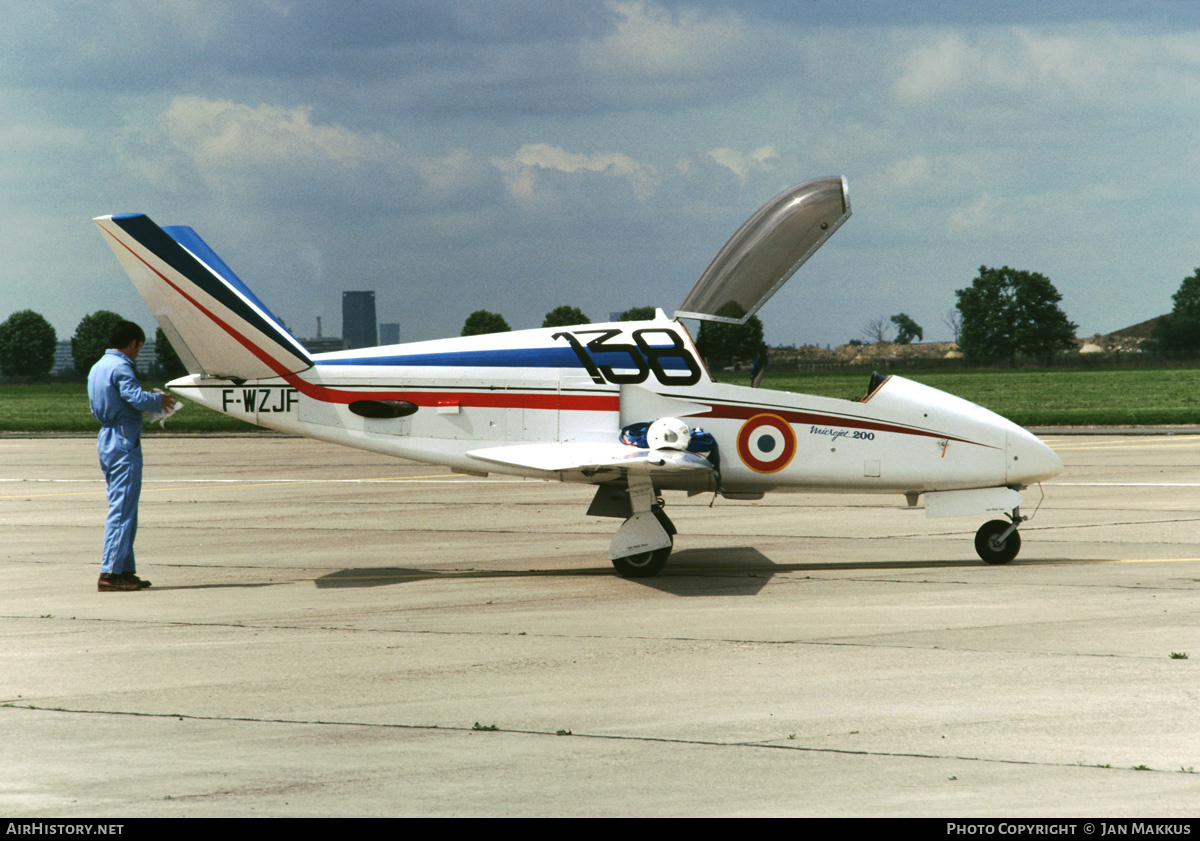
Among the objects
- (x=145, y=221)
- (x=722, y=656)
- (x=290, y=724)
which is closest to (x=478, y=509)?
(x=145, y=221)

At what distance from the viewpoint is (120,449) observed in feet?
32.8

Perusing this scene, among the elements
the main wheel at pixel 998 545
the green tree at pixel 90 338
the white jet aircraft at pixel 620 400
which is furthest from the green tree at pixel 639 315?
the green tree at pixel 90 338

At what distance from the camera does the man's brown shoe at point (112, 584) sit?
10023 millimetres

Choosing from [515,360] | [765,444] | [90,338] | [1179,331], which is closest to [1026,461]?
[765,444]

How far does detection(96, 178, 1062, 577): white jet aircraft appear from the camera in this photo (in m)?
10.5

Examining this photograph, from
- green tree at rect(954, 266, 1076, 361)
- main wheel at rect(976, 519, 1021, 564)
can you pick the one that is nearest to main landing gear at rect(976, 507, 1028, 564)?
main wheel at rect(976, 519, 1021, 564)

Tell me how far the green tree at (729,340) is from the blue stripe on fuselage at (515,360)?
322mm

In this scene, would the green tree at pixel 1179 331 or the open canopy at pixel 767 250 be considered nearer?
the open canopy at pixel 767 250

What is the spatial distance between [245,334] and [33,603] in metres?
3.08

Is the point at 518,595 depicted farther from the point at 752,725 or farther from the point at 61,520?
the point at 61,520

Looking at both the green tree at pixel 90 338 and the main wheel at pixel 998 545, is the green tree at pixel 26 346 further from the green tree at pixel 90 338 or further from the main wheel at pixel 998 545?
the main wheel at pixel 998 545

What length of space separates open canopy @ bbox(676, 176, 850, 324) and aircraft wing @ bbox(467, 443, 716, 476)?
152 cm

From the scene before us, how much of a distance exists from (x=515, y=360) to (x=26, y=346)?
164m

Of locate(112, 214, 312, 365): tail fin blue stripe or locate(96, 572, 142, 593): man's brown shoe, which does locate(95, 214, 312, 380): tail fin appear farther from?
locate(96, 572, 142, 593): man's brown shoe
